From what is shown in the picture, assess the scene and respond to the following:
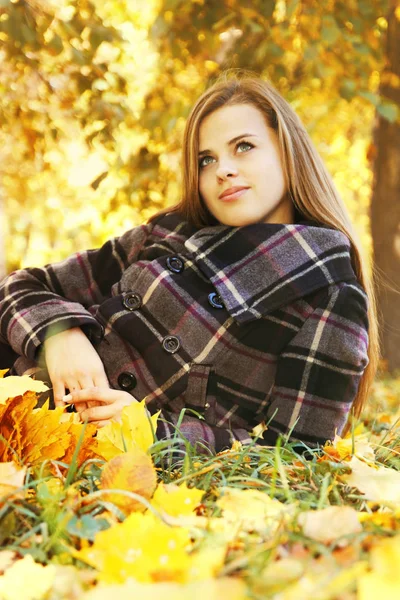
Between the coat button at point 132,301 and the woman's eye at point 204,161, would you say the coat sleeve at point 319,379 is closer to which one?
the coat button at point 132,301

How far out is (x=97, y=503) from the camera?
2.91 feet

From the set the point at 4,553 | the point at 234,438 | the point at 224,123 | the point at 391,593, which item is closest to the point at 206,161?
the point at 224,123

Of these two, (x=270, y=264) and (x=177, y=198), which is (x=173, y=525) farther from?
(x=177, y=198)

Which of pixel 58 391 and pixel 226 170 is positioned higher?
pixel 226 170

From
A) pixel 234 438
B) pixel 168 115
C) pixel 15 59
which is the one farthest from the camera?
pixel 168 115

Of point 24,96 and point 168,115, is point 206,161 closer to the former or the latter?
point 168,115

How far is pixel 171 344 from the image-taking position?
5.50 ft

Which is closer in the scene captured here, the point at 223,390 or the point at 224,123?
the point at 223,390

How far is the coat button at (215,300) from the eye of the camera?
5.60 feet

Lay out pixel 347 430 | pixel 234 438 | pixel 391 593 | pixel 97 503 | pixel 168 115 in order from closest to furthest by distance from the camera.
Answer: pixel 391 593 < pixel 97 503 < pixel 234 438 < pixel 347 430 < pixel 168 115

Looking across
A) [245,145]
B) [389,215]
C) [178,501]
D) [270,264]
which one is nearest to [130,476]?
[178,501]

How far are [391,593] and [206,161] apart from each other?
1605 millimetres

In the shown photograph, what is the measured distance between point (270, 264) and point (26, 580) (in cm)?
116

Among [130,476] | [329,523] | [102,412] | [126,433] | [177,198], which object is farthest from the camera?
[177,198]
